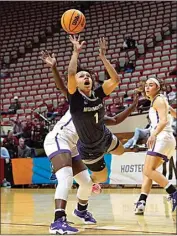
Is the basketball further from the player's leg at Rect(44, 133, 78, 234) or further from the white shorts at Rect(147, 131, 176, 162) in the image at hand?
the white shorts at Rect(147, 131, 176, 162)

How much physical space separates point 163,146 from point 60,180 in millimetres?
2056

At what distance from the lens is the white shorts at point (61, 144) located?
4480 millimetres

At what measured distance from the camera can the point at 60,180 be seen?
4285 millimetres

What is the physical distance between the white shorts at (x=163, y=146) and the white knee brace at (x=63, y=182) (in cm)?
184

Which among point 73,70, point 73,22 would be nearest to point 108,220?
point 73,70

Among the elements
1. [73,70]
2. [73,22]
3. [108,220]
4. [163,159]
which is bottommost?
[108,220]

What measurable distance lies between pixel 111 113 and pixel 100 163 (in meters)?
8.72

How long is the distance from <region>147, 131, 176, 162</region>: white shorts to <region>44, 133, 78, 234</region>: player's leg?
5.74 ft

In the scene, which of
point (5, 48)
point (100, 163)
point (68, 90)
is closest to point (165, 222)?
point (100, 163)

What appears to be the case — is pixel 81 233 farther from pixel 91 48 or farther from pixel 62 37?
pixel 62 37

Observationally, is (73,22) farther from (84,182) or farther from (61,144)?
(84,182)

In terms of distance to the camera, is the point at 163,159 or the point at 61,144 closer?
the point at 61,144

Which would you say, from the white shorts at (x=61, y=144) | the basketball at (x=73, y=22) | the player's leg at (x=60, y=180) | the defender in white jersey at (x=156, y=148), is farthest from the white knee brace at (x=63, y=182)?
the defender in white jersey at (x=156, y=148)

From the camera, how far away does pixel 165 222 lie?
4.94 m
